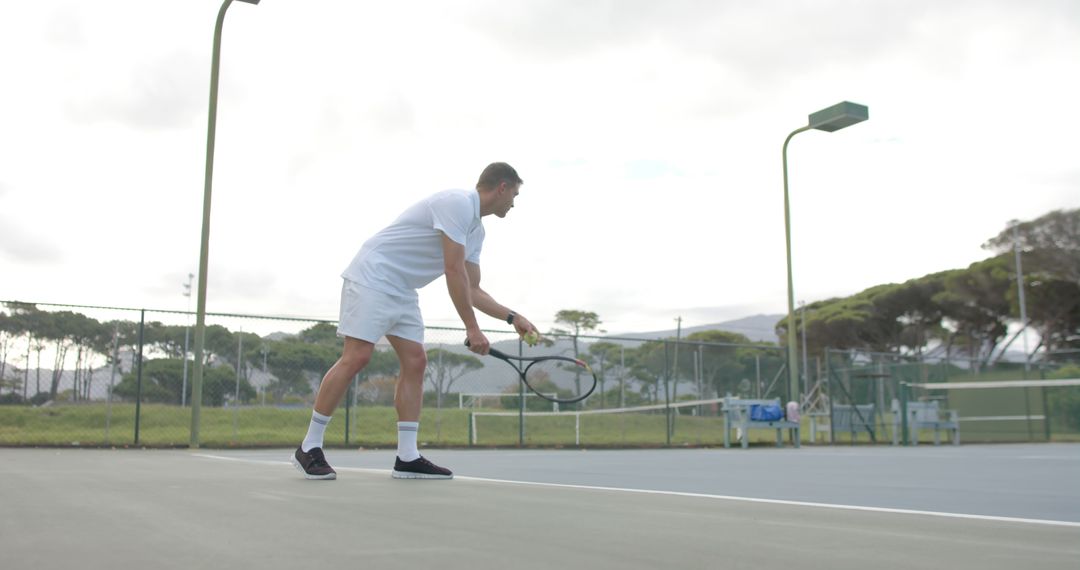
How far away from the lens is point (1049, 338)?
157 feet

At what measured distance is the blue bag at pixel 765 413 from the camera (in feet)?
54.4

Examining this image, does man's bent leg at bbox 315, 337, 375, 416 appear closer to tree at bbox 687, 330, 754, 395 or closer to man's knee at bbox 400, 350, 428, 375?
man's knee at bbox 400, 350, 428, 375

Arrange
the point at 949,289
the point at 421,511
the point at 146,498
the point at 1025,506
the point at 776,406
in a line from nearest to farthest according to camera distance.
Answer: the point at 421,511 < the point at 146,498 < the point at 1025,506 < the point at 776,406 < the point at 949,289

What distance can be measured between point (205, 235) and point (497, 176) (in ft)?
25.3

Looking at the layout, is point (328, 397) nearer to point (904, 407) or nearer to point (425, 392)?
point (425, 392)

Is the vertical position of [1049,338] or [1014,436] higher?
[1049,338]

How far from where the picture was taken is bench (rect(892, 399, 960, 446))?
19.3m

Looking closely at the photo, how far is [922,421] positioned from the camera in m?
19.4

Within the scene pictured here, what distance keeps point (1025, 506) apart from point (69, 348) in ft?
38.7

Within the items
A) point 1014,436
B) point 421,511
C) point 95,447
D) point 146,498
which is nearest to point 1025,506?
point 421,511

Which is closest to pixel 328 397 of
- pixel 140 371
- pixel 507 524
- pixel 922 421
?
pixel 507 524

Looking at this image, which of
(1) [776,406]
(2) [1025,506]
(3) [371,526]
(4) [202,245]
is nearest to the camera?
(3) [371,526]

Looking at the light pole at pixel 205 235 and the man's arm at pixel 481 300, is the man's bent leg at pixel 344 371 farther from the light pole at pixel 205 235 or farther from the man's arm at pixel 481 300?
the light pole at pixel 205 235

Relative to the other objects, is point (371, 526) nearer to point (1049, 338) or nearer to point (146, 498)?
point (146, 498)
